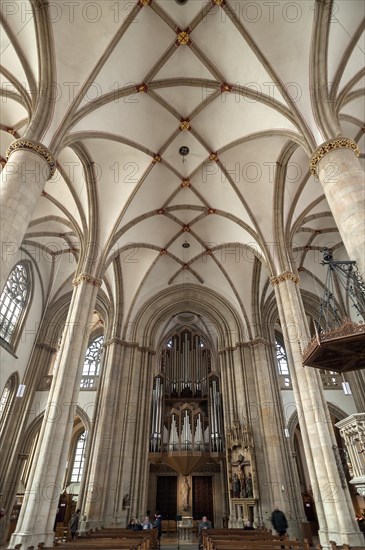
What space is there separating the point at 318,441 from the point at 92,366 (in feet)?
46.0

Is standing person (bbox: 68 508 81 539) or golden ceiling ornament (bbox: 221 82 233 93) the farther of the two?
standing person (bbox: 68 508 81 539)

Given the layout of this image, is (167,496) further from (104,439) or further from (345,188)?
(345,188)

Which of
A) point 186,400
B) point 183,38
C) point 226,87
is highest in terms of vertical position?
point 183,38

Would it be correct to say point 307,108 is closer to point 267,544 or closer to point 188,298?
point 267,544

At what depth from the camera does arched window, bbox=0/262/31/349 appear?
1505cm

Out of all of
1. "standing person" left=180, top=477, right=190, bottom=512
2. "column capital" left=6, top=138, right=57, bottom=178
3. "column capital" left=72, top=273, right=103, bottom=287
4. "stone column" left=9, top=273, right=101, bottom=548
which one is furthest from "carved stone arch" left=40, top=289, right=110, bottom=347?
"column capital" left=6, top=138, right=57, bottom=178

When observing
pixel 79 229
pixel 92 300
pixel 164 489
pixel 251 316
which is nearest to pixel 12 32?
pixel 79 229

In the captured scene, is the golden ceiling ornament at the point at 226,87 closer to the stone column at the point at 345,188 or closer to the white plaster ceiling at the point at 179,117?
the white plaster ceiling at the point at 179,117

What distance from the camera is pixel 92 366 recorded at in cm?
1966

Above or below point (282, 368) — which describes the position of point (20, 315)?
above

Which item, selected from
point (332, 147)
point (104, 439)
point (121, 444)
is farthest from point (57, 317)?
point (332, 147)

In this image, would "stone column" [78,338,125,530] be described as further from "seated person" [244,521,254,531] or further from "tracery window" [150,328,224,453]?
"seated person" [244,521,254,531]

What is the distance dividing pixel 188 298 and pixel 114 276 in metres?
4.51

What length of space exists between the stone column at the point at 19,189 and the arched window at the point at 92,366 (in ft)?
39.4
